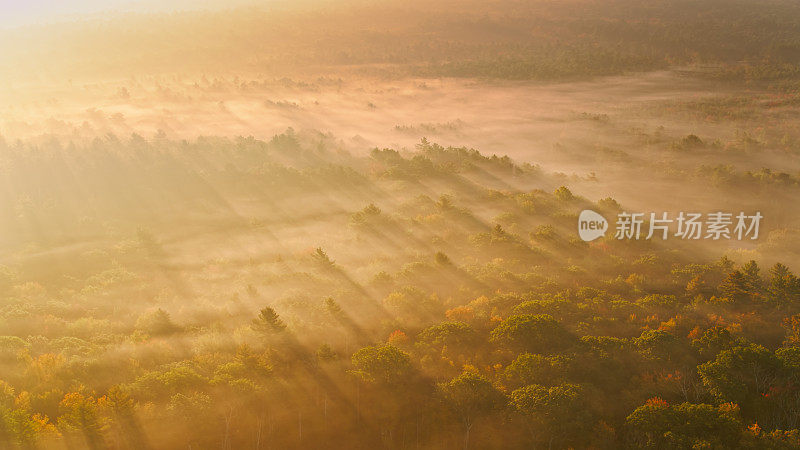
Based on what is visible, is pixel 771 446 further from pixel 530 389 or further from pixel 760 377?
pixel 530 389

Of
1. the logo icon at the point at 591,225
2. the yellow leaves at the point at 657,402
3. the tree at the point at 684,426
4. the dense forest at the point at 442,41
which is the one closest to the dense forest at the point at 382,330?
the tree at the point at 684,426

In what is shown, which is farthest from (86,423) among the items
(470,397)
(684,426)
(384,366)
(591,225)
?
(591,225)

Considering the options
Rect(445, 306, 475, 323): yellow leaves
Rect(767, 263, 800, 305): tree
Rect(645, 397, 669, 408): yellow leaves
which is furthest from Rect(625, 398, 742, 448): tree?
Rect(767, 263, 800, 305): tree

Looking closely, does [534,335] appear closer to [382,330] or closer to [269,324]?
[382,330]

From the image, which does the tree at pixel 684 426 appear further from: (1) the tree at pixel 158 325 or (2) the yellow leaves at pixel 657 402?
(1) the tree at pixel 158 325

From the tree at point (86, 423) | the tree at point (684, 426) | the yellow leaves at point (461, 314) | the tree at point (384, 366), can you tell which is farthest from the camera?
the yellow leaves at point (461, 314)

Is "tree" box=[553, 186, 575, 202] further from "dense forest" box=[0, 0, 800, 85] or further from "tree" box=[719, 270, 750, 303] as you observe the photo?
"dense forest" box=[0, 0, 800, 85]
